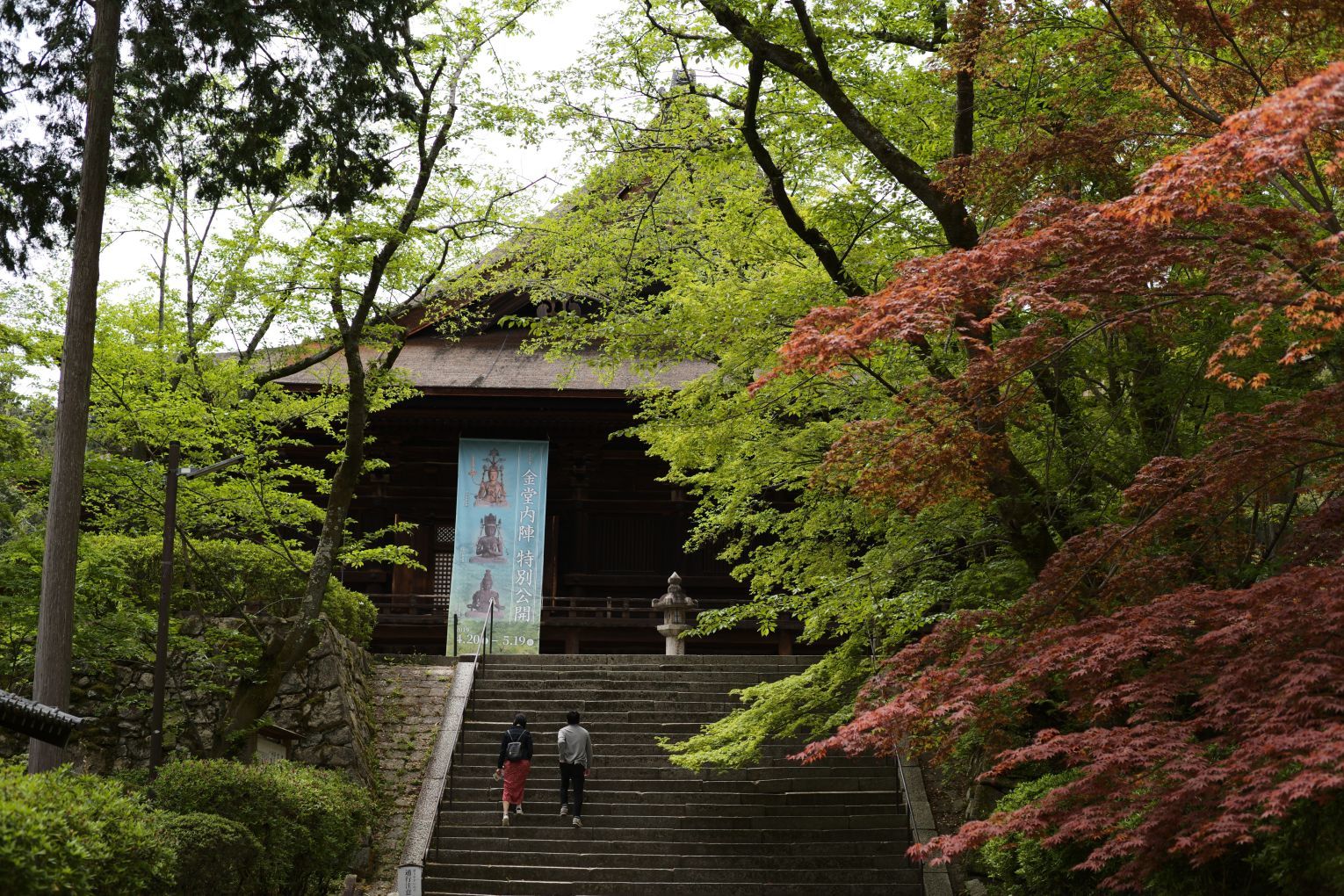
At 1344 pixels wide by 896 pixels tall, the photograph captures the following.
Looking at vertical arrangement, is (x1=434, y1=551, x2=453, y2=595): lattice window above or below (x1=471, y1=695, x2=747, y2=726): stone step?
above

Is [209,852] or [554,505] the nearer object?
[209,852]

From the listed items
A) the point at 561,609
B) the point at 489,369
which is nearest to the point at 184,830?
the point at 561,609

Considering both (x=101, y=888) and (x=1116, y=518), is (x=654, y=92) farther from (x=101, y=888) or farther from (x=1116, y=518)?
(x=101, y=888)

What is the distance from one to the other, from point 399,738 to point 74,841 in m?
9.05

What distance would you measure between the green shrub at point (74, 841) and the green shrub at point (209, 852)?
1.94 ft

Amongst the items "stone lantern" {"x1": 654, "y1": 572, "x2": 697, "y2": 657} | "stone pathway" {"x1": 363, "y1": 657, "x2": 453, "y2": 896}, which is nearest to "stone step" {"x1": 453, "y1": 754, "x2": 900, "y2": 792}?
"stone pathway" {"x1": 363, "y1": 657, "x2": 453, "y2": 896}

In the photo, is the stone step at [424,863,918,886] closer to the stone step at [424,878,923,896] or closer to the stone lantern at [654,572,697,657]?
the stone step at [424,878,923,896]

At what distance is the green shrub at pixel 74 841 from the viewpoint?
6.13 meters

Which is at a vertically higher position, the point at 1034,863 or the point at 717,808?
the point at 1034,863

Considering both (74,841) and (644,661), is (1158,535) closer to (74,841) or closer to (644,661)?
(74,841)

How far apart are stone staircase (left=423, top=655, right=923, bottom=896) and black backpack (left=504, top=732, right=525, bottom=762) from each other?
907 millimetres

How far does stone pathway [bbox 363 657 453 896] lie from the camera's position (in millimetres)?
12930

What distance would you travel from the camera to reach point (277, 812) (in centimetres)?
1066

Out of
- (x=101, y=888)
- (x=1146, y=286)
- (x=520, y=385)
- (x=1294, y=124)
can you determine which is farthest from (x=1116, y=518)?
(x=520, y=385)
